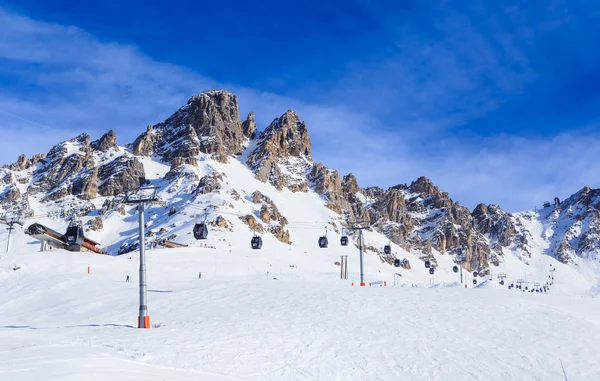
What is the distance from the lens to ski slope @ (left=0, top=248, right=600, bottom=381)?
488 inches

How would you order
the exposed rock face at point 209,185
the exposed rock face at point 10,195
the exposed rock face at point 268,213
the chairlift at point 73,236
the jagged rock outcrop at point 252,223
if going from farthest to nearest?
the exposed rock face at point 10,195
the exposed rock face at point 209,185
the exposed rock face at point 268,213
the jagged rock outcrop at point 252,223
the chairlift at point 73,236

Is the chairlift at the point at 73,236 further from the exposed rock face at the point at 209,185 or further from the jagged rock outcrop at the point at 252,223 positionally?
the exposed rock face at the point at 209,185

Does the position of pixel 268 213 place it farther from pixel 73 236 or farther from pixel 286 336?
pixel 286 336

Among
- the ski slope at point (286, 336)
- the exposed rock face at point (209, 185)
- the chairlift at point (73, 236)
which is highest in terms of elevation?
the exposed rock face at point (209, 185)

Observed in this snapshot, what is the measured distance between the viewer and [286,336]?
17.2 metres

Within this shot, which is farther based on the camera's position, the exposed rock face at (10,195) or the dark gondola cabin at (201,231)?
the exposed rock face at (10,195)

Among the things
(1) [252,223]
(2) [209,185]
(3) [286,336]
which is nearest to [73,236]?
(3) [286,336]

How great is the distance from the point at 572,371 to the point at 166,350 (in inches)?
508

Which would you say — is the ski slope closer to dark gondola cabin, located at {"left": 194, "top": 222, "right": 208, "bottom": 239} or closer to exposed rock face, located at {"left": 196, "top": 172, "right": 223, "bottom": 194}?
dark gondola cabin, located at {"left": 194, "top": 222, "right": 208, "bottom": 239}

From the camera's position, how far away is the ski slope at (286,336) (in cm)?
1241

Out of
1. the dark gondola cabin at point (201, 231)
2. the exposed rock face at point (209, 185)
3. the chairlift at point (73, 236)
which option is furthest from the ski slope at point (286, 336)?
the exposed rock face at point (209, 185)

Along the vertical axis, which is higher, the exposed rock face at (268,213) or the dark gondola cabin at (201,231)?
the exposed rock face at (268,213)

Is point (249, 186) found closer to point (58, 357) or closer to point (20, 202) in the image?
point (20, 202)

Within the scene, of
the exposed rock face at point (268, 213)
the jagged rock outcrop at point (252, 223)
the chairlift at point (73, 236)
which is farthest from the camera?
the exposed rock face at point (268, 213)
